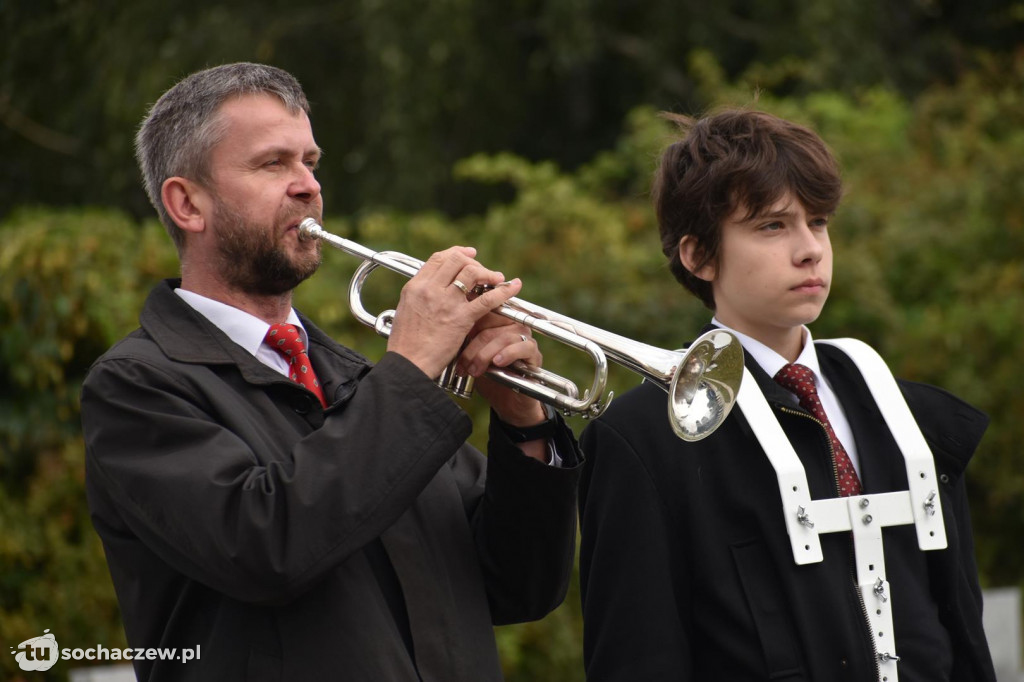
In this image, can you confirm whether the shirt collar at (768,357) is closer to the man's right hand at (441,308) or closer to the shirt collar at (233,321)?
the man's right hand at (441,308)

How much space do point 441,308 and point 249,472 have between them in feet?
1.57

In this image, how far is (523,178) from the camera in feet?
22.5

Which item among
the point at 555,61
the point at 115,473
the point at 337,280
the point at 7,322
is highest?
the point at 555,61

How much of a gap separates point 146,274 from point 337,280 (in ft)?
3.00

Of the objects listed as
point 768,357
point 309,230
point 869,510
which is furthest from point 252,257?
point 869,510

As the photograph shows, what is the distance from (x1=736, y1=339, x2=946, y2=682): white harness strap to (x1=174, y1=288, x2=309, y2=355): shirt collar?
100 cm

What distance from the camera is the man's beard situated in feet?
8.35

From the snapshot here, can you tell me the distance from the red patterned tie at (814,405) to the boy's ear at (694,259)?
275 mm

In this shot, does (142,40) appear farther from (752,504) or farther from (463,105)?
(752,504)

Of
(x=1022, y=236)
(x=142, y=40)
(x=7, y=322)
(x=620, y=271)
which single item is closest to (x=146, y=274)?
(x=7, y=322)

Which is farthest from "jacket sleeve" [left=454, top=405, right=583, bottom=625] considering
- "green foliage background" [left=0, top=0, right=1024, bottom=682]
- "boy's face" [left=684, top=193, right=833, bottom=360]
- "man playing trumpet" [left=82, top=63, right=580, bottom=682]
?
"green foliage background" [left=0, top=0, right=1024, bottom=682]

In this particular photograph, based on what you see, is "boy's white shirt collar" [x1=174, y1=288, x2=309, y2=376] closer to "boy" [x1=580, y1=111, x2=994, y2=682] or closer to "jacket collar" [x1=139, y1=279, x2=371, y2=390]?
"jacket collar" [x1=139, y1=279, x2=371, y2=390]

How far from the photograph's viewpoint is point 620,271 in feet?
20.0
